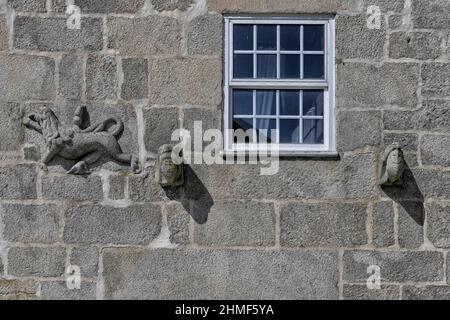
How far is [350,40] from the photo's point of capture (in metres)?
6.76

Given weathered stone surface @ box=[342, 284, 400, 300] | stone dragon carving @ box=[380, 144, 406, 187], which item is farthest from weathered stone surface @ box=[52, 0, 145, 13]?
weathered stone surface @ box=[342, 284, 400, 300]

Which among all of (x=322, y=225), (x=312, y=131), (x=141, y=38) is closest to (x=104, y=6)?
(x=141, y=38)

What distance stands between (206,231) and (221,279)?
1.28ft

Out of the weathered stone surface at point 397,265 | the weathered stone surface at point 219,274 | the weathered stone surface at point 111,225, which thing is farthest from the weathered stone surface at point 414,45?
the weathered stone surface at point 111,225

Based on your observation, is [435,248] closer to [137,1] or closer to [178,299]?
[178,299]

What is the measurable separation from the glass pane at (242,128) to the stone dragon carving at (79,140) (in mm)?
826

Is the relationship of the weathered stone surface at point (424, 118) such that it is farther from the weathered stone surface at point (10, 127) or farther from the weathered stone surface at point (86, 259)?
the weathered stone surface at point (10, 127)

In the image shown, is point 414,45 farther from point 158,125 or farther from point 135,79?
point 135,79

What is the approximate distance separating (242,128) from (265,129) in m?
0.19

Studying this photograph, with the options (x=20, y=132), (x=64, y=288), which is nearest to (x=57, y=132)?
(x=20, y=132)

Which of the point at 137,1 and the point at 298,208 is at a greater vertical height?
the point at 137,1

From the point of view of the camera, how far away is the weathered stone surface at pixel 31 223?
656cm

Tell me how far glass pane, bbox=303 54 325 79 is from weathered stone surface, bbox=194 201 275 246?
3.66 feet

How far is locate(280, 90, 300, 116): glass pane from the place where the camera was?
6812mm
